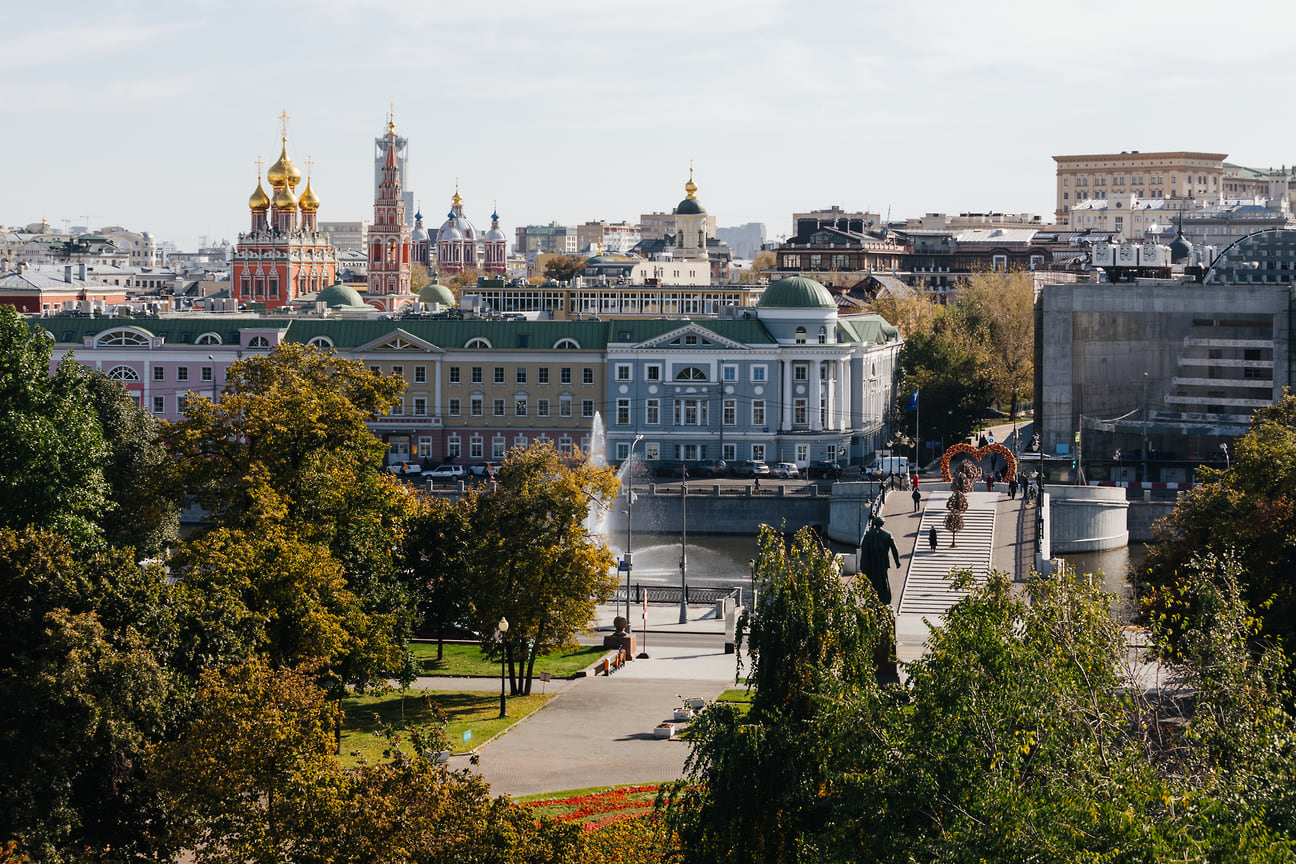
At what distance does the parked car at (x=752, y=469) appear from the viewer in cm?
8519

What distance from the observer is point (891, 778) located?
847 inches

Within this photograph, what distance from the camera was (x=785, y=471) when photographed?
8550 centimetres

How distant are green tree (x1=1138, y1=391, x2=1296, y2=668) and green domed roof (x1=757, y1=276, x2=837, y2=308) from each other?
125 feet

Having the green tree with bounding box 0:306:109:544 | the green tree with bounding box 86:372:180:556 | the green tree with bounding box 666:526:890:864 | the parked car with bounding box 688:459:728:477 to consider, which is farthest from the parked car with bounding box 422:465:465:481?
the green tree with bounding box 666:526:890:864

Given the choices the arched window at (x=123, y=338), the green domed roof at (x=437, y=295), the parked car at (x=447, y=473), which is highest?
Result: the green domed roof at (x=437, y=295)

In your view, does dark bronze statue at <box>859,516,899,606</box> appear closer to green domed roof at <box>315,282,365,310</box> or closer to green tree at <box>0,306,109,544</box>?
green tree at <box>0,306,109,544</box>

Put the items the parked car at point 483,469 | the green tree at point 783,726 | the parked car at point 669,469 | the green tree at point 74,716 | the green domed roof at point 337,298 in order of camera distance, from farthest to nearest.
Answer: the green domed roof at point 337,298, the parked car at point 669,469, the parked car at point 483,469, the green tree at point 74,716, the green tree at point 783,726

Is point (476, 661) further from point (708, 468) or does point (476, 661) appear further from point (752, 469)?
point (708, 468)

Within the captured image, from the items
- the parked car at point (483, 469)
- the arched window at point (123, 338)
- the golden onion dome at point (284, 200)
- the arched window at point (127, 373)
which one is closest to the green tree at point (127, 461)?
the parked car at point (483, 469)

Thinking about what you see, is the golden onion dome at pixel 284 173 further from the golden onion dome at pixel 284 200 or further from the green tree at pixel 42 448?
the green tree at pixel 42 448

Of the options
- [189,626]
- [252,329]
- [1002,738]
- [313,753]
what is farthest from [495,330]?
[1002,738]

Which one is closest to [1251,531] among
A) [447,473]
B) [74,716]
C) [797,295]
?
[74,716]

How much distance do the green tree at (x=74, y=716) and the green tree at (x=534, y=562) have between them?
12502 mm

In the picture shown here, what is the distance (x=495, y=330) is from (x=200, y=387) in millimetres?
15378
